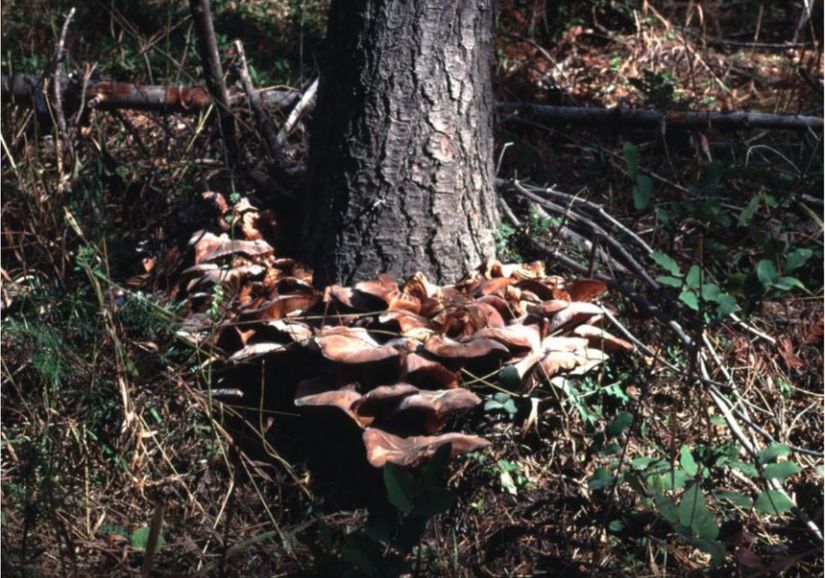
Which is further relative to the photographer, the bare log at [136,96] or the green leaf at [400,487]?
the bare log at [136,96]

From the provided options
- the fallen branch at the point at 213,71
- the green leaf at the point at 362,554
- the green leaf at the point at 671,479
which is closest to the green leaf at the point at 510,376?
the green leaf at the point at 671,479

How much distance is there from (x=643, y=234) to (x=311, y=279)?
54.5 inches

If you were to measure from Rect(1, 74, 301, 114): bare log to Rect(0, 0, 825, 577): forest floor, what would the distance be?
98 mm

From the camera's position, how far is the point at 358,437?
3117 mm

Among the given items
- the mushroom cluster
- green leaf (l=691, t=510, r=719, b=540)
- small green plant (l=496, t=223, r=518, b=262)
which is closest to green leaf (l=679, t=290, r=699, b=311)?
the mushroom cluster

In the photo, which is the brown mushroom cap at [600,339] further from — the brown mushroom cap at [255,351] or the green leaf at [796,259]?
the brown mushroom cap at [255,351]

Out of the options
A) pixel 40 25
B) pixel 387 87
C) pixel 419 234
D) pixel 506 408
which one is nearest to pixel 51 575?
pixel 506 408

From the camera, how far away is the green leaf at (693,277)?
8.84 ft

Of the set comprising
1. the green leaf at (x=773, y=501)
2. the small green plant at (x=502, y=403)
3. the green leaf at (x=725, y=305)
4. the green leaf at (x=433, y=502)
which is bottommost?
the green leaf at (x=773, y=501)

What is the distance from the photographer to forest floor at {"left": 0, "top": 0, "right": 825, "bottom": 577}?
267 cm

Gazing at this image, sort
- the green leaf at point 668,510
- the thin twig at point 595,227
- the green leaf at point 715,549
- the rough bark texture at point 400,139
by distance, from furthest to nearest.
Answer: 1. the thin twig at point 595,227
2. the rough bark texture at point 400,139
3. the green leaf at point 668,510
4. the green leaf at point 715,549

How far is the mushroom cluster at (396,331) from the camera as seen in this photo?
288 cm

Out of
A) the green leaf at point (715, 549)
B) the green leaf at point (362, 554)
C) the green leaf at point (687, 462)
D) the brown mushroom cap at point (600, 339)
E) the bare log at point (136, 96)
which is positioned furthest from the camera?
the bare log at point (136, 96)

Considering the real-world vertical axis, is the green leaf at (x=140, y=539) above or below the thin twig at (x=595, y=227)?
below
